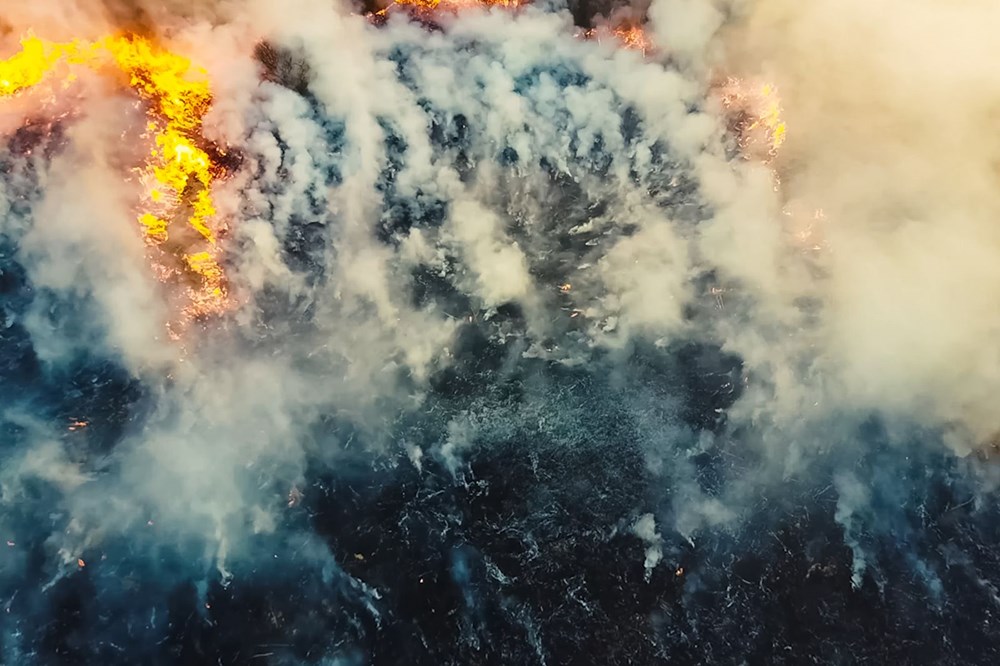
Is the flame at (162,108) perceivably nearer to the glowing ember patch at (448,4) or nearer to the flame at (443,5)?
the flame at (443,5)

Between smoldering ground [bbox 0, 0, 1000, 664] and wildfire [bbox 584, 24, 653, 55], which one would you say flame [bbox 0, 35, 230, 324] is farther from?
wildfire [bbox 584, 24, 653, 55]

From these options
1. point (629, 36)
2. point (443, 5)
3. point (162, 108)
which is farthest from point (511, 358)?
point (162, 108)

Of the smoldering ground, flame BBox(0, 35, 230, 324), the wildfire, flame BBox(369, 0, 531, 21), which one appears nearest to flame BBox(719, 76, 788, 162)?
the smoldering ground

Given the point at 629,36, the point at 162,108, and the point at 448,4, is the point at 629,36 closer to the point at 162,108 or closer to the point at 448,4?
the point at 448,4

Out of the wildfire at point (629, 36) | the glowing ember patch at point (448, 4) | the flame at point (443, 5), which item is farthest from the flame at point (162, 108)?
the wildfire at point (629, 36)

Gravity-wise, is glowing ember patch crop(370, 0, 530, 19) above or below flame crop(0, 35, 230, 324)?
above

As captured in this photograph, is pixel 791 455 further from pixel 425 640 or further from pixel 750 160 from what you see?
pixel 425 640
